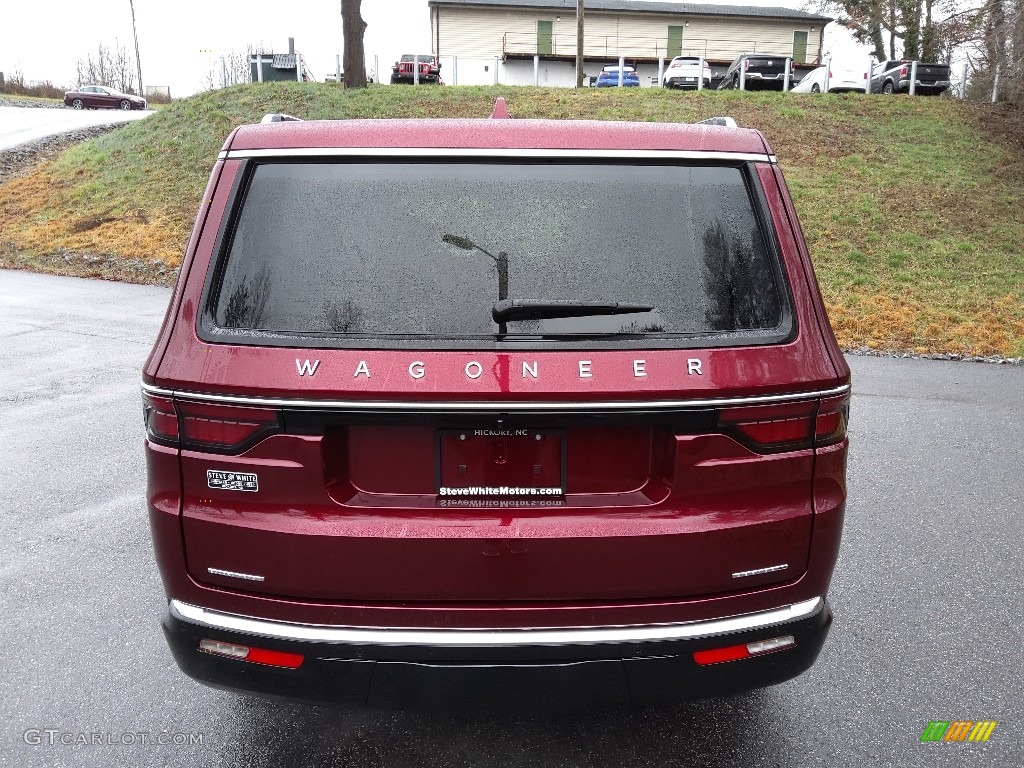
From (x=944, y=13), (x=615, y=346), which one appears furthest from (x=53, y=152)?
(x=944, y=13)

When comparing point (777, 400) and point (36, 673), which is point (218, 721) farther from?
point (777, 400)

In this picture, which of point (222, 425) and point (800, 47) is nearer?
point (222, 425)

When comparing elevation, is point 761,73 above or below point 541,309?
above

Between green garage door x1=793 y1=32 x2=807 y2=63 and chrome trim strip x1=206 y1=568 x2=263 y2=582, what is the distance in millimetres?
54675

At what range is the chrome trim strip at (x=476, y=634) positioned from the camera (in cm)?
213

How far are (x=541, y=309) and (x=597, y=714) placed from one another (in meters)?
1.59

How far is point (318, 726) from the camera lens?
2.80 m

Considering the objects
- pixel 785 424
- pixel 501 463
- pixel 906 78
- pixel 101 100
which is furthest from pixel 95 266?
pixel 101 100

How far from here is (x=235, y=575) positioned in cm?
217

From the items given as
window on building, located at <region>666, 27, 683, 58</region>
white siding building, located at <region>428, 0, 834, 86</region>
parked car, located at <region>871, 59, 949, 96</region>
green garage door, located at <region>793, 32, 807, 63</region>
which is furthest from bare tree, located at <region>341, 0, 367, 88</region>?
green garage door, located at <region>793, 32, 807, 63</region>

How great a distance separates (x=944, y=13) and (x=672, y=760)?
36007mm

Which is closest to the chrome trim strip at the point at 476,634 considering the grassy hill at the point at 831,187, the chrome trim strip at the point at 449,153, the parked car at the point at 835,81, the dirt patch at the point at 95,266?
the chrome trim strip at the point at 449,153

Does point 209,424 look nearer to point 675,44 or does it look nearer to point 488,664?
point 488,664
